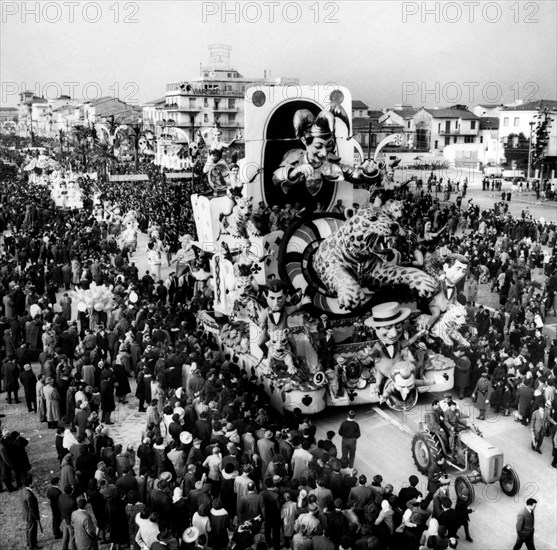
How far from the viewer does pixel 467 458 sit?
992 centimetres

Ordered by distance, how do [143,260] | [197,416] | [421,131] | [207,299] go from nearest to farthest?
[197,416] < [207,299] < [143,260] < [421,131]

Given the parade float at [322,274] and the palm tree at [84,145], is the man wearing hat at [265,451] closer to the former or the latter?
the parade float at [322,274]

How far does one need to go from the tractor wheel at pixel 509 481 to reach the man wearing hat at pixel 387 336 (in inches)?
105

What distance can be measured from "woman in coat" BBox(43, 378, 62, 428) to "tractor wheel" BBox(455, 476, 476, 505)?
6.51m

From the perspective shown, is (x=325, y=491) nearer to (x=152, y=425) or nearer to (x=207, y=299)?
(x=152, y=425)

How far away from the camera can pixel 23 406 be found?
13062 millimetres

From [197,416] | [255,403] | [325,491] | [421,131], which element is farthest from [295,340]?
[421,131]

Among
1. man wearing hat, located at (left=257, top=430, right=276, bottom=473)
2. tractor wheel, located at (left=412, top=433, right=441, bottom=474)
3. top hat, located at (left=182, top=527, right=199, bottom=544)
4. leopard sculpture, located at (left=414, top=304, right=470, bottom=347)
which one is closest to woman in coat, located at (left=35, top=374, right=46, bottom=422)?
man wearing hat, located at (left=257, top=430, right=276, bottom=473)

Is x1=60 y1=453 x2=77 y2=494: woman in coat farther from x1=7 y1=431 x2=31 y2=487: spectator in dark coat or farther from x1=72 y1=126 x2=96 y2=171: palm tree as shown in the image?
x1=72 y1=126 x2=96 y2=171: palm tree

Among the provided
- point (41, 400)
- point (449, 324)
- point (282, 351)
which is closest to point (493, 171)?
point (449, 324)

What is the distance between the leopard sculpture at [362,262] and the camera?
12266mm

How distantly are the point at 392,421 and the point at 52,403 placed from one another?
18.7 feet

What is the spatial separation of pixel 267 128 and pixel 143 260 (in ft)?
42.9

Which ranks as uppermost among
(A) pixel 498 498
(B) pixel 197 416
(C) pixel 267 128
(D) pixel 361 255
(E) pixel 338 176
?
(C) pixel 267 128
